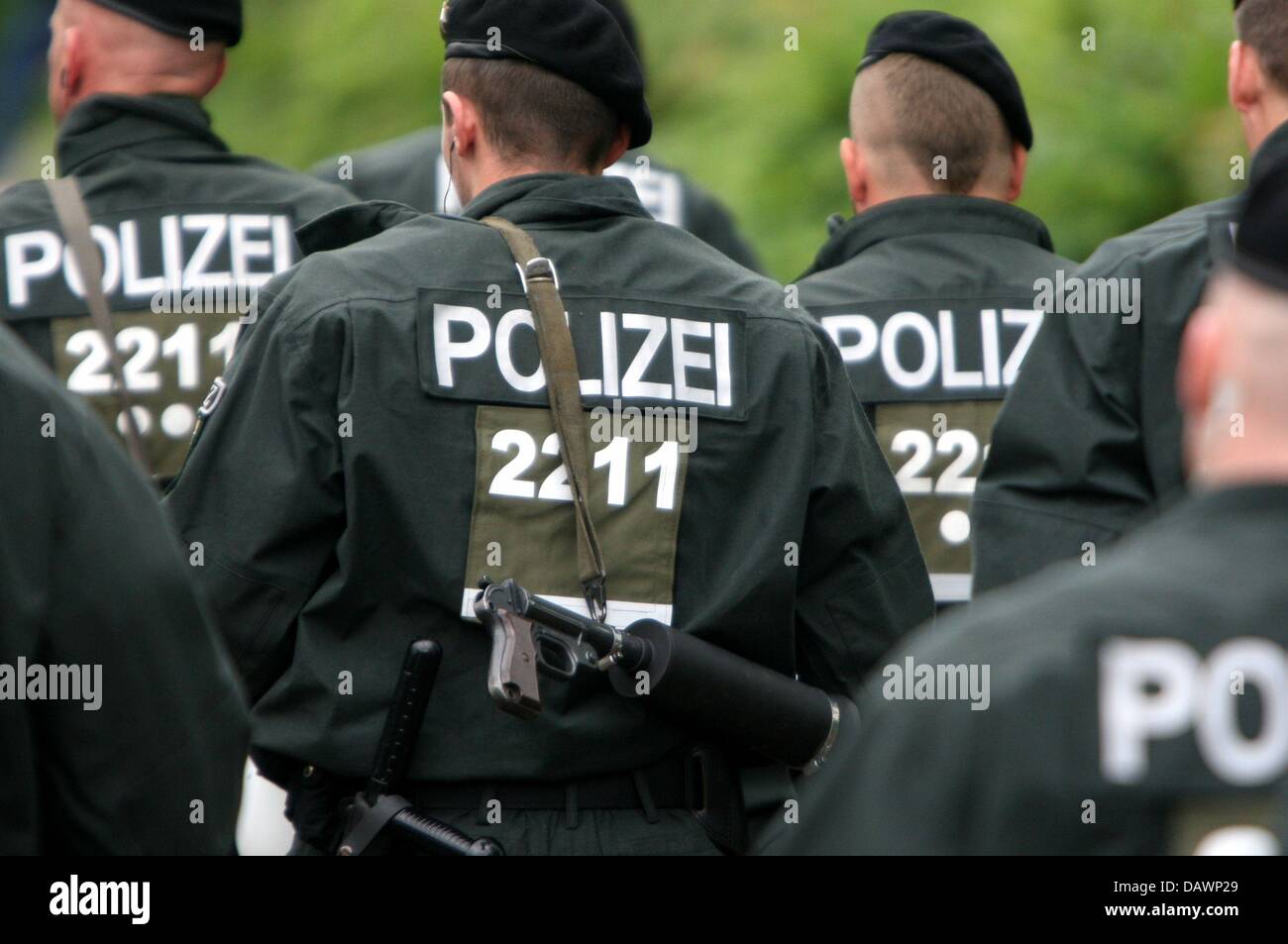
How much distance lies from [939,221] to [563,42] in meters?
1.29

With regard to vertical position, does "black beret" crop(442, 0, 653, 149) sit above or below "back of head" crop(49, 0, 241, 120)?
below

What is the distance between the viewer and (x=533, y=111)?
3412mm

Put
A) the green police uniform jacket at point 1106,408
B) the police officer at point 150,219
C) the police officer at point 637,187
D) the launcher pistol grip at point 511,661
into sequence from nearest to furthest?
the launcher pistol grip at point 511,661 < the green police uniform jacket at point 1106,408 < the police officer at point 150,219 < the police officer at point 637,187

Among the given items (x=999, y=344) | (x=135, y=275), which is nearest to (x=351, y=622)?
(x=135, y=275)

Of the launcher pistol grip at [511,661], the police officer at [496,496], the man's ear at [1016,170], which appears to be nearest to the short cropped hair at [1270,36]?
the police officer at [496,496]

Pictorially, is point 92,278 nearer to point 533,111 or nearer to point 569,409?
point 533,111

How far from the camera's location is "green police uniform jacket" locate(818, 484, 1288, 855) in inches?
64.3

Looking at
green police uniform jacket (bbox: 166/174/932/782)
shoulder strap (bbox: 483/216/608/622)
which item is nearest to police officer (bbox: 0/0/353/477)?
green police uniform jacket (bbox: 166/174/932/782)

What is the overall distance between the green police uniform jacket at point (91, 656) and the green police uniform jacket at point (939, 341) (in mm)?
2188

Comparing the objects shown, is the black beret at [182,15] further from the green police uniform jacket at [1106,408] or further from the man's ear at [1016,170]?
the green police uniform jacket at [1106,408]

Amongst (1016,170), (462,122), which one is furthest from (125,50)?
(1016,170)

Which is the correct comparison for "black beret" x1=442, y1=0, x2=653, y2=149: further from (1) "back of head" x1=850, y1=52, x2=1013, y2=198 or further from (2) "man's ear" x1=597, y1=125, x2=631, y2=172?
(1) "back of head" x1=850, y1=52, x2=1013, y2=198

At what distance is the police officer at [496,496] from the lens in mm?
3133
